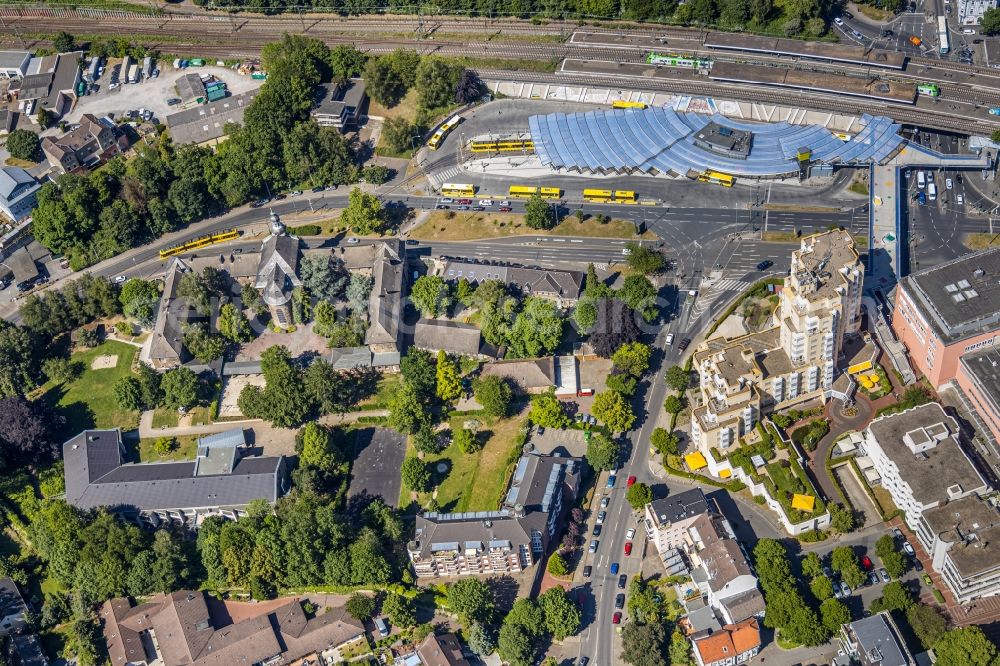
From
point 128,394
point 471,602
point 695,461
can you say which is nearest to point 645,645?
point 471,602

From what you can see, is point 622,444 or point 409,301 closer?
point 622,444

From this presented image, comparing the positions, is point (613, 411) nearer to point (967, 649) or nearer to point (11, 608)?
point (967, 649)

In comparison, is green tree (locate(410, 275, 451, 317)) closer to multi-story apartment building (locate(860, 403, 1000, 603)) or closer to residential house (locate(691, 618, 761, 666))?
residential house (locate(691, 618, 761, 666))

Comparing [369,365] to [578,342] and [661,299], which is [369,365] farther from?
[661,299]

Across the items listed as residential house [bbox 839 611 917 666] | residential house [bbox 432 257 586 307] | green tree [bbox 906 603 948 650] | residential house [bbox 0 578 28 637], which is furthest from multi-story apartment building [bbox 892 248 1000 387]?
residential house [bbox 0 578 28 637]

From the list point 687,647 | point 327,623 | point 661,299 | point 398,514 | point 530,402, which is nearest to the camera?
point 687,647

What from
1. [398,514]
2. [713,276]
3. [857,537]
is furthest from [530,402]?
[857,537]
